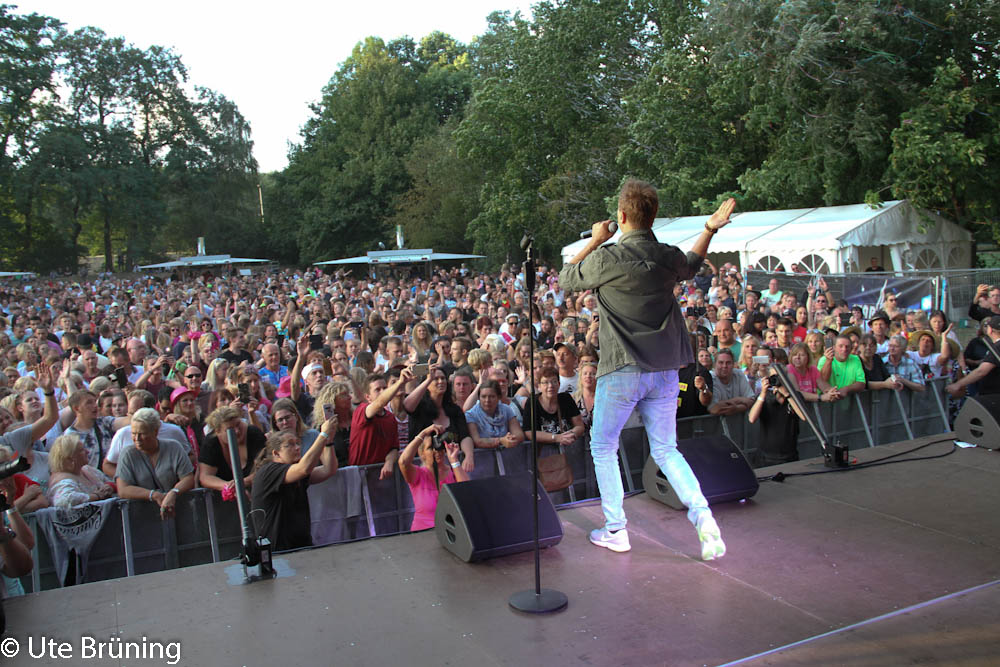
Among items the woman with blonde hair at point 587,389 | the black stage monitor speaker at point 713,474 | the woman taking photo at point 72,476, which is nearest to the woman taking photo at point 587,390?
the woman with blonde hair at point 587,389

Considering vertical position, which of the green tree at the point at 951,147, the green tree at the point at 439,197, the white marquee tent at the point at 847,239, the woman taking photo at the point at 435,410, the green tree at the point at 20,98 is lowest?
the woman taking photo at the point at 435,410

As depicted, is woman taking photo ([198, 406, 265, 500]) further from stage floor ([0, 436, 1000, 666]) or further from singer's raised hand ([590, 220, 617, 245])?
singer's raised hand ([590, 220, 617, 245])

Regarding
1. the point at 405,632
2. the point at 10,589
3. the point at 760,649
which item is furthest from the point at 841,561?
the point at 10,589

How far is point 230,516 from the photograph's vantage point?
482 cm

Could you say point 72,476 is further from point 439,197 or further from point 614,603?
point 439,197

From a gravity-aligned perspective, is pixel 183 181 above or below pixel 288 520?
above

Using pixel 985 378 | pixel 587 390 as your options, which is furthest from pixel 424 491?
pixel 985 378

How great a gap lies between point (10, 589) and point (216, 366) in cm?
337

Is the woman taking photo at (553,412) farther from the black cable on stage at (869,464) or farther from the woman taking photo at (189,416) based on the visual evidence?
the woman taking photo at (189,416)

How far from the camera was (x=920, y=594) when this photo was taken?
335cm

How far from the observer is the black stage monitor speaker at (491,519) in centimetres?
376

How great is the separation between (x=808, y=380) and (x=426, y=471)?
3.84 meters

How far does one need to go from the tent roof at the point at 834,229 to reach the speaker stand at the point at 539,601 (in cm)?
1539

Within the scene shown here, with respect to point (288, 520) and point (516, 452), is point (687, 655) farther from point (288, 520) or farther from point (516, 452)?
point (516, 452)
